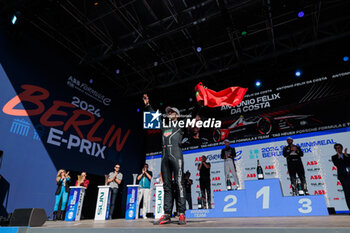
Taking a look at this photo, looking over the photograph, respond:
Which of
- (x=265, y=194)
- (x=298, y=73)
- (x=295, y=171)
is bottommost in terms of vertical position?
(x=265, y=194)

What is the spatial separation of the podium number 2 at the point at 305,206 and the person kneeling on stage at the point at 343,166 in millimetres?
2660

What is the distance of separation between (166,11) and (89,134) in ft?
17.4

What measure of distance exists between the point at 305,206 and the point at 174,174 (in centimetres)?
321

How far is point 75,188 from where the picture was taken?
6.04m

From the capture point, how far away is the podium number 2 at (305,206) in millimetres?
4243

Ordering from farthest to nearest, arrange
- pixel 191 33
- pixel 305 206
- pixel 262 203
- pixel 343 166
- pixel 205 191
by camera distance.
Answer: pixel 191 33 → pixel 205 191 → pixel 343 166 → pixel 262 203 → pixel 305 206

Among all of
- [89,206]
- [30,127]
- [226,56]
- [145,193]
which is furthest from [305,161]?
[30,127]

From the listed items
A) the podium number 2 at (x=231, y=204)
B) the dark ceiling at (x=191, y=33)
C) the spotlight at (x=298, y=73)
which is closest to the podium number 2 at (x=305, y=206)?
the podium number 2 at (x=231, y=204)

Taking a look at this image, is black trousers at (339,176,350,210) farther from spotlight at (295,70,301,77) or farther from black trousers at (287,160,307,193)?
spotlight at (295,70,301,77)

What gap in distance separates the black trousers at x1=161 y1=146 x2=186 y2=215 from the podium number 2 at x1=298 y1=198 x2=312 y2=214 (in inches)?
119

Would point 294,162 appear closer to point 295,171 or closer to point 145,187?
point 295,171

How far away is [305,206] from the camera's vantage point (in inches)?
169

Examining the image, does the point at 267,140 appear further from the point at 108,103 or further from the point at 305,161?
the point at 108,103

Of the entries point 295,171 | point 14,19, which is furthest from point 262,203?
point 14,19
